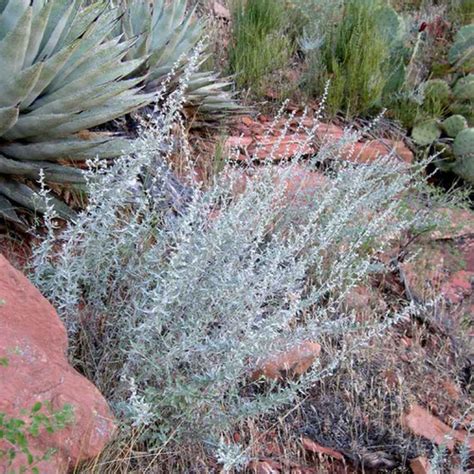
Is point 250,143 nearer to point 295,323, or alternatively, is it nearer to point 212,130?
point 212,130

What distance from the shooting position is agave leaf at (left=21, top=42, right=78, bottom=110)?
269 centimetres

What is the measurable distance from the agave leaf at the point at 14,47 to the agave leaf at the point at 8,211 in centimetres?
47

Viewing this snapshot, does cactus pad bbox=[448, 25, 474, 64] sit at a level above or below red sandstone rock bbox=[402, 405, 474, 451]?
above

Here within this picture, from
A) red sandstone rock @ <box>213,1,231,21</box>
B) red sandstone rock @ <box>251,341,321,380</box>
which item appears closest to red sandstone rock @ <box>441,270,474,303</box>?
red sandstone rock @ <box>251,341,321,380</box>

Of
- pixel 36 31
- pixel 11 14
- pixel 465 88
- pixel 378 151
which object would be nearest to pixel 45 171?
pixel 36 31

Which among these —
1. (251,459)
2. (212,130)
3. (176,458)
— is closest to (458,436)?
(251,459)

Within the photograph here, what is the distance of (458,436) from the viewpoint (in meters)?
2.88

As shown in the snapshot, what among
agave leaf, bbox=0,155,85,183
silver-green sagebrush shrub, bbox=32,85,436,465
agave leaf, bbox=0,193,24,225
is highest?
agave leaf, bbox=0,155,85,183

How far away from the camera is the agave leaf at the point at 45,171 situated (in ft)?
8.89

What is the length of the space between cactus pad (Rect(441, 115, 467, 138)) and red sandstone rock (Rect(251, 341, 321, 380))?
3.01 metres

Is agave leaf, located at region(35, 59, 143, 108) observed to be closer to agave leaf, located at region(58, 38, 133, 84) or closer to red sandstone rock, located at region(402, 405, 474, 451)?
agave leaf, located at region(58, 38, 133, 84)

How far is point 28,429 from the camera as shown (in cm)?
158

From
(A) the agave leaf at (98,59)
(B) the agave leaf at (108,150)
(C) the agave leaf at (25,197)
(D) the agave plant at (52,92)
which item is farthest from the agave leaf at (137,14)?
(C) the agave leaf at (25,197)

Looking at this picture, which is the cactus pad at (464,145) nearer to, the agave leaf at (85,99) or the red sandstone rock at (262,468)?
the agave leaf at (85,99)
